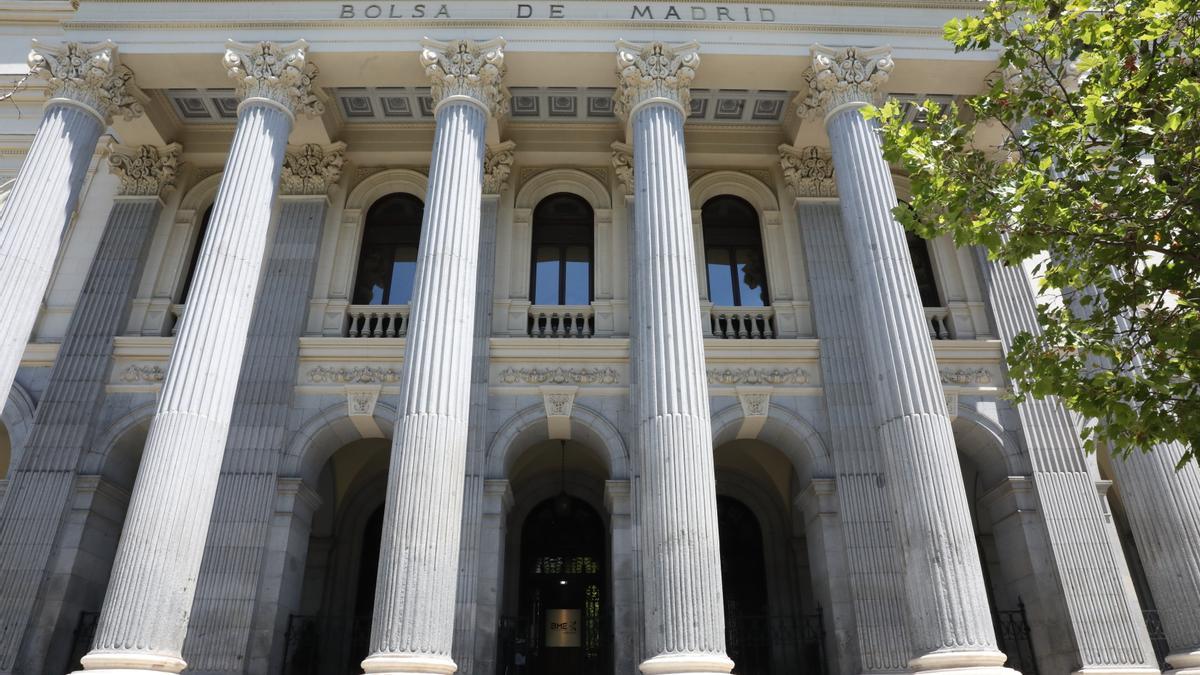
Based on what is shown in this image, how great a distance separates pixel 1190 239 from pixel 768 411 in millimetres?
8187

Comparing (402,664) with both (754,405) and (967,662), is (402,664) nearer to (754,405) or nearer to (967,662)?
(967,662)

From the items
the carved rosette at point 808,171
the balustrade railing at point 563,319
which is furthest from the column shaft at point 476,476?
the carved rosette at point 808,171

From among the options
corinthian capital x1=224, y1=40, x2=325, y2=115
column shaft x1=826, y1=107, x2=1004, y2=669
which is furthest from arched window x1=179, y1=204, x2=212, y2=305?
column shaft x1=826, y1=107, x2=1004, y2=669

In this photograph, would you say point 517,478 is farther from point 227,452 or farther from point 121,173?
point 121,173

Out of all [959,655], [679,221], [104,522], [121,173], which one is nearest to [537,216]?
[679,221]

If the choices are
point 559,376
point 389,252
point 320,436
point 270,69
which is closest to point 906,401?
point 559,376

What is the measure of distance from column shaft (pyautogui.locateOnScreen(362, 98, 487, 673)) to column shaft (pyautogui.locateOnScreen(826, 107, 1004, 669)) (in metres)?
5.75

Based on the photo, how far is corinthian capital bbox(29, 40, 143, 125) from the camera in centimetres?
1385

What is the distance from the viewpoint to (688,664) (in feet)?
30.5

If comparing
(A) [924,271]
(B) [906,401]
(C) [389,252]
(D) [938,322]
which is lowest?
(B) [906,401]

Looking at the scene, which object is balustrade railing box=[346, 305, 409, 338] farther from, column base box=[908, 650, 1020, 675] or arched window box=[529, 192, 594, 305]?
column base box=[908, 650, 1020, 675]

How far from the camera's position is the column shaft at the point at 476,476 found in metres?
12.4

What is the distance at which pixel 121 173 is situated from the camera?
55.6 feet

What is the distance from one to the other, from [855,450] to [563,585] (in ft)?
22.0
